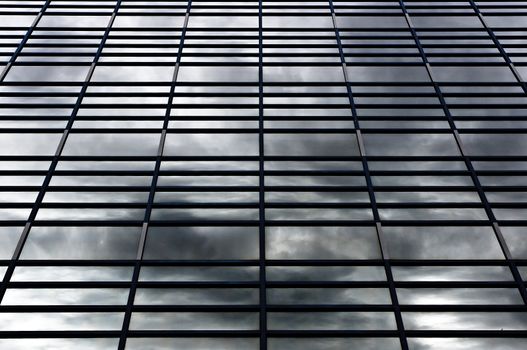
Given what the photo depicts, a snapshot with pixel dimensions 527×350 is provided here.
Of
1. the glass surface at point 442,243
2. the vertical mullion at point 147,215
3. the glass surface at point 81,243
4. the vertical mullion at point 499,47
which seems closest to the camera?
the vertical mullion at point 147,215

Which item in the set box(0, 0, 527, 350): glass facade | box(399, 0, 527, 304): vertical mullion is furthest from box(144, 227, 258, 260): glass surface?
box(399, 0, 527, 304): vertical mullion

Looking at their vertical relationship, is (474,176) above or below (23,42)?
below

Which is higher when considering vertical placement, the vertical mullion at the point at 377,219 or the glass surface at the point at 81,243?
the glass surface at the point at 81,243

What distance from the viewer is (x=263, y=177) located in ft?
58.4

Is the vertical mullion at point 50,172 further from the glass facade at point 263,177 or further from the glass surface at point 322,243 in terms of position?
the glass surface at point 322,243

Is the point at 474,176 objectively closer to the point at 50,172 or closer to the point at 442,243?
the point at 442,243

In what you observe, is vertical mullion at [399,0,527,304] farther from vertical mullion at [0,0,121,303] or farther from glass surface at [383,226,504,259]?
vertical mullion at [0,0,121,303]

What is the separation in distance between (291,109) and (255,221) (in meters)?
5.91

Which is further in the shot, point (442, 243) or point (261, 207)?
point (261, 207)

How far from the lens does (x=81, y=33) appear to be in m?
24.9

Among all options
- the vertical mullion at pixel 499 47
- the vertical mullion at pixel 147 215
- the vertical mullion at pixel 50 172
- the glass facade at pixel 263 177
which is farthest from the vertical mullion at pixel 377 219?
the vertical mullion at pixel 50 172

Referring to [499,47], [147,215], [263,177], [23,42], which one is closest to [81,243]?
[147,215]

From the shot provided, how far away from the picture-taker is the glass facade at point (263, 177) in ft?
46.0

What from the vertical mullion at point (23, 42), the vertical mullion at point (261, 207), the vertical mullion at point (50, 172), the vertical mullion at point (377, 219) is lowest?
A: the vertical mullion at point (377, 219)
